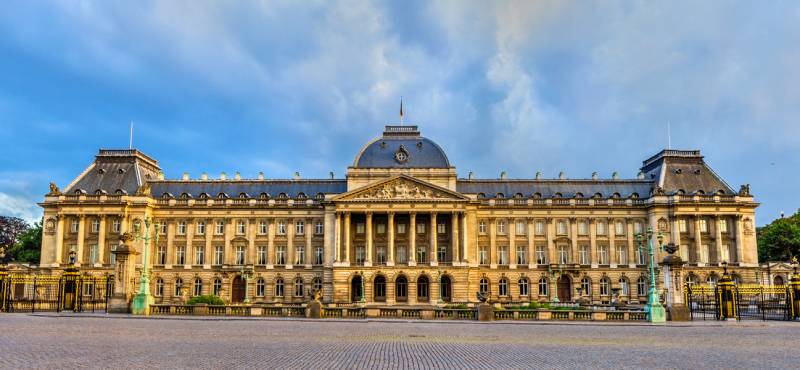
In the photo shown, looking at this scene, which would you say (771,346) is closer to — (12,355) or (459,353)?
(459,353)

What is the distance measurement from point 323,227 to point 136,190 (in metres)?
23.4

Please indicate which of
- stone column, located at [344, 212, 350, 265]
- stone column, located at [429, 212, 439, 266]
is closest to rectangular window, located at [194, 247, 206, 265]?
stone column, located at [344, 212, 350, 265]

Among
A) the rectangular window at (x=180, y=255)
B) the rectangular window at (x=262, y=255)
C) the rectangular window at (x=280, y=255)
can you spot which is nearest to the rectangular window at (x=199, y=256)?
the rectangular window at (x=180, y=255)

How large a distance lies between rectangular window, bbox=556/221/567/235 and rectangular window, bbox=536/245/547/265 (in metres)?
2.72

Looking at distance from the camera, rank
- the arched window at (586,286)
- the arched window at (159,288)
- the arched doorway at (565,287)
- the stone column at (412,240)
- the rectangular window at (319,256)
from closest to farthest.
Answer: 1. the stone column at (412,240)
2. the arched window at (586,286)
3. the arched window at (159,288)
4. the arched doorway at (565,287)
5. the rectangular window at (319,256)

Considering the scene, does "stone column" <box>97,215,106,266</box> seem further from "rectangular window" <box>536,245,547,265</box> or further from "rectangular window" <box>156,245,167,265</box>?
"rectangular window" <box>536,245,547,265</box>

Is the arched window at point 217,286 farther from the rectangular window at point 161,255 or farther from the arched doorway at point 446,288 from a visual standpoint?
the arched doorway at point 446,288

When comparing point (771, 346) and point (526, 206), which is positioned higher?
point (526, 206)

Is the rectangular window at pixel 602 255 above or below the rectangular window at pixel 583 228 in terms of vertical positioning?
below

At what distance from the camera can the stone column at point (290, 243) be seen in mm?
80438

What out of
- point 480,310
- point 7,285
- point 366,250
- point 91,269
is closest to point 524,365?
point 480,310

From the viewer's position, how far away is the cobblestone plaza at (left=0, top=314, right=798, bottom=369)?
59.9 ft

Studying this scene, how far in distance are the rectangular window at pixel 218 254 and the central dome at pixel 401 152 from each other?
1927 cm

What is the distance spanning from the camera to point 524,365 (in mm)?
18109
